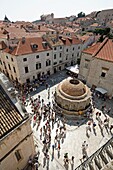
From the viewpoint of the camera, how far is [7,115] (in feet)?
31.8

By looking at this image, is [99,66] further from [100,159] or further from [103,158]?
[100,159]

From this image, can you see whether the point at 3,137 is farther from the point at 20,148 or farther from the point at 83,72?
the point at 83,72

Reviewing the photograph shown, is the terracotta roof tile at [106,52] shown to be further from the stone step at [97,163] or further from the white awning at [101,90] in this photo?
the stone step at [97,163]

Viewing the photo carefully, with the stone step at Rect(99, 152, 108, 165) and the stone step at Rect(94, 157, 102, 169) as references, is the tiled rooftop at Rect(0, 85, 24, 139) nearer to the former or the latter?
the stone step at Rect(94, 157, 102, 169)

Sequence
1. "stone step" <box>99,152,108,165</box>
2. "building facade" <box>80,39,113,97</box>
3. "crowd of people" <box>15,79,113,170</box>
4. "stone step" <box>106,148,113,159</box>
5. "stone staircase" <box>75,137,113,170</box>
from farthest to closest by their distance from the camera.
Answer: "building facade" <box>80,39,113,97</box>
"crowd of people" <box>15,79,113,170</box>
"stone step" <box>106,148,113,159</box>
"stone step" <box>99,152,108,165</box>
"stone staircase" <box>75,137,113,170</box>

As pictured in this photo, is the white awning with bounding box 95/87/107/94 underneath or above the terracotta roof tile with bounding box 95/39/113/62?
underneath

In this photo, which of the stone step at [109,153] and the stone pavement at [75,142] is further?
the stone pavement at [75,142]

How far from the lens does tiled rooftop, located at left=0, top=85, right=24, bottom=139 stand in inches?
359

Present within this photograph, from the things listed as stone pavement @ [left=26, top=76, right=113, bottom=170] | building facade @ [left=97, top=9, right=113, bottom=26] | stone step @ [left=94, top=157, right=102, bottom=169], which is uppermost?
building facade @ [left=97, top=9, right=113, bottom=26]

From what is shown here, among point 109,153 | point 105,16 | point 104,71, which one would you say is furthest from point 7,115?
point 105,16

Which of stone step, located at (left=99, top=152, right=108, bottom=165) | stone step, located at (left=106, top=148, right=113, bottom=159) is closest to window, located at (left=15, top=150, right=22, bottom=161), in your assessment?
stone step, located at (left=99, top=152, right=108, bottom=165)

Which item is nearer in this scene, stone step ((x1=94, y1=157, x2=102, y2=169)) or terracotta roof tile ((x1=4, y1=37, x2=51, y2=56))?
stone step ((x1=94, y1=157, x2=102, y2=169))

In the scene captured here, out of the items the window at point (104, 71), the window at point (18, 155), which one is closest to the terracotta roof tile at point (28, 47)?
the window at point (104, 71)

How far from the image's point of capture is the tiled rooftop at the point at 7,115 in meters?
9.12
